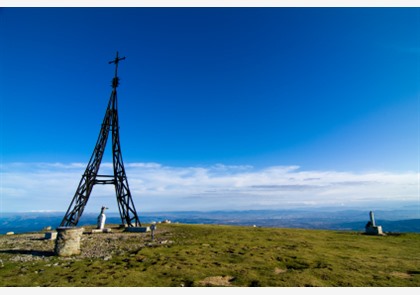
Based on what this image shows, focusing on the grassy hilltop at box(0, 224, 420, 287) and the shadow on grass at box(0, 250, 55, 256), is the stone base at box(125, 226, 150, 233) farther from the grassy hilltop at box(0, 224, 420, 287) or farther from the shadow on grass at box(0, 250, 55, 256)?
Answer: the shadow on grass at box(0, 250, 55, 256)

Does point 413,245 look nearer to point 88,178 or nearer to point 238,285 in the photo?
point 238,285

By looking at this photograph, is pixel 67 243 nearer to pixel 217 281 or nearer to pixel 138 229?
pixel 217 281

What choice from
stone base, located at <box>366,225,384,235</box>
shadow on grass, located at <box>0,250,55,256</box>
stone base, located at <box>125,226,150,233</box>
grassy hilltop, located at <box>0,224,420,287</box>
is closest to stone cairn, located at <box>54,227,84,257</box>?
grassy hilltop, located at <box>0,224,420,287</box>

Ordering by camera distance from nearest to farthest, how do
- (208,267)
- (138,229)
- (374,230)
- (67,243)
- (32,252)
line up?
(208,267) → (67,243) → (32,252) → (138,229) → (374,230)

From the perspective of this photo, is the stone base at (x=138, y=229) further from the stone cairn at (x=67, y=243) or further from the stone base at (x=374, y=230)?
the stone base at (x=374, y=230)

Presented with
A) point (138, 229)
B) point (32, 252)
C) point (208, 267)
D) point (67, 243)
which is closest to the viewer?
point (208, 267)

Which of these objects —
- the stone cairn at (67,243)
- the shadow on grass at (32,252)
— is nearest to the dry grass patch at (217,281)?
the stone cairn at (67,243)

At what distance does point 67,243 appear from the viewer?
1441 cm

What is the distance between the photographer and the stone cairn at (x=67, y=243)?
1427 centimetres

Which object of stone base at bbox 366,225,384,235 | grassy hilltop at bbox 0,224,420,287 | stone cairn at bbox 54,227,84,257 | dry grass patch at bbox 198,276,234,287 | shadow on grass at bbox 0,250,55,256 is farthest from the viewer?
stone base at bbox 366,225,384,235

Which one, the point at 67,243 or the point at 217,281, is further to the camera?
the point at 67,243

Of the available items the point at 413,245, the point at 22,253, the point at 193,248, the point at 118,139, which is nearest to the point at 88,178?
the point at 118,139

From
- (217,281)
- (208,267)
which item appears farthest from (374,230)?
(217,281)

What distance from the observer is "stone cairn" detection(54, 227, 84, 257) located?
1427cm
